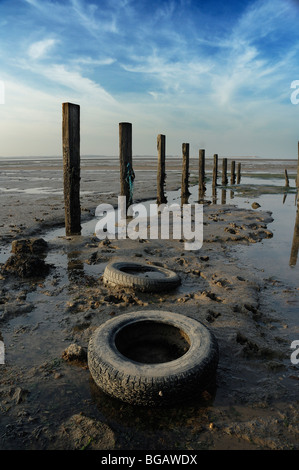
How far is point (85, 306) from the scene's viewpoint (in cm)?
471

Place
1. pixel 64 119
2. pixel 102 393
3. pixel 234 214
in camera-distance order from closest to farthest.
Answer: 1. pixel 102 393
2. pixel 64 119
3. pixel 234 214

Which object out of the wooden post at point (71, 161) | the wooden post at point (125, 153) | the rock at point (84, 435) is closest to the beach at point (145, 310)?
the rock at point (84, 435)

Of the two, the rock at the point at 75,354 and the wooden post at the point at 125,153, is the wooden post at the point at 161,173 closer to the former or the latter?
the wooden post at the point at 125,153

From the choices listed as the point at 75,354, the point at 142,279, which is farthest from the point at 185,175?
the point at 75,354

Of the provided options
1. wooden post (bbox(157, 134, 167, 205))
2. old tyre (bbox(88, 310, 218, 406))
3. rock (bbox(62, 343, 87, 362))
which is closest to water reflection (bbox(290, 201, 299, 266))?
old tyre (bbox(88, 310, 218, 406))

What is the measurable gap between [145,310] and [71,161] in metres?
5.91

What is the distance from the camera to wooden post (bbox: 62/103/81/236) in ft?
27.5

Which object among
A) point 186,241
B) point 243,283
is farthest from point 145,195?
point 243,283

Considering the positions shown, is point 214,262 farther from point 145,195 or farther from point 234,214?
point 145,195

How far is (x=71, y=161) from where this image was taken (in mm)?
8680

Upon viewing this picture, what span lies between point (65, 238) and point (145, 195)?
10.5 meters

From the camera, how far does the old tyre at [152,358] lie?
273 cm

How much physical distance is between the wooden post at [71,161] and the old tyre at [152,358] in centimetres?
575

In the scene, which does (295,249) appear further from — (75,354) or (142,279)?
(75,354)
